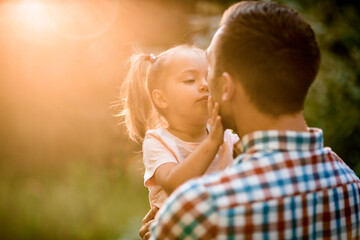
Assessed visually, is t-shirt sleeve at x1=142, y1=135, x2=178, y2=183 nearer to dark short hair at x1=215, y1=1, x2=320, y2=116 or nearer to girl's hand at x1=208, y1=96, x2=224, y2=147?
girl's hand at x1=208, y1=96, x2=224, y2=147

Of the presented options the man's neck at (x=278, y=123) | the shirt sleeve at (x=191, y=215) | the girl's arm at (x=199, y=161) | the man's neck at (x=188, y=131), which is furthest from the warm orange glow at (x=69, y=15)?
the shirt sleeve at (x=191, y=215)

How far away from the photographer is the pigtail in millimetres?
2451

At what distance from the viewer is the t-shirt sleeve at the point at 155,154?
1938 millimetres

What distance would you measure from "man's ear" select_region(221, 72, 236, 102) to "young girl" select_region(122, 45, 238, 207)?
0.68 ft

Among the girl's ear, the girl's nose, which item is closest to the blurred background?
the girl's ear

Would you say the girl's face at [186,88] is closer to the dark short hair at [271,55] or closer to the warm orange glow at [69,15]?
the dark short hair at [271,55]

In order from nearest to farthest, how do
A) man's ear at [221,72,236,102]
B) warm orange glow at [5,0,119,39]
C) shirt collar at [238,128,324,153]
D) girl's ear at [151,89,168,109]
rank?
shirt collar at [238,128,324,153] → man's ear at [221,72,236,102] → girl's ear at [151,89,168,109] → warm orange glow at [5,0,119,39]

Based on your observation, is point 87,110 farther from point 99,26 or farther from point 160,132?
point 160,132

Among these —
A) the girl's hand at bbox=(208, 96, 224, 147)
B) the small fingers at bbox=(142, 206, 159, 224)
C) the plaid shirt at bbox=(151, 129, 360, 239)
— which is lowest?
the plaid shirt at bbox=(151, 129, 360, 239)

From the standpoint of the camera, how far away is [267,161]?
53.3 inches

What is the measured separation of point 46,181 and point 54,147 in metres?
0.56

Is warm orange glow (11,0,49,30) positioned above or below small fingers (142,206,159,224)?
above

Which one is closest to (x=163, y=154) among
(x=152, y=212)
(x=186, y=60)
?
(x=152, y=212)

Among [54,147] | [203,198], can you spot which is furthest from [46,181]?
[203,198]
